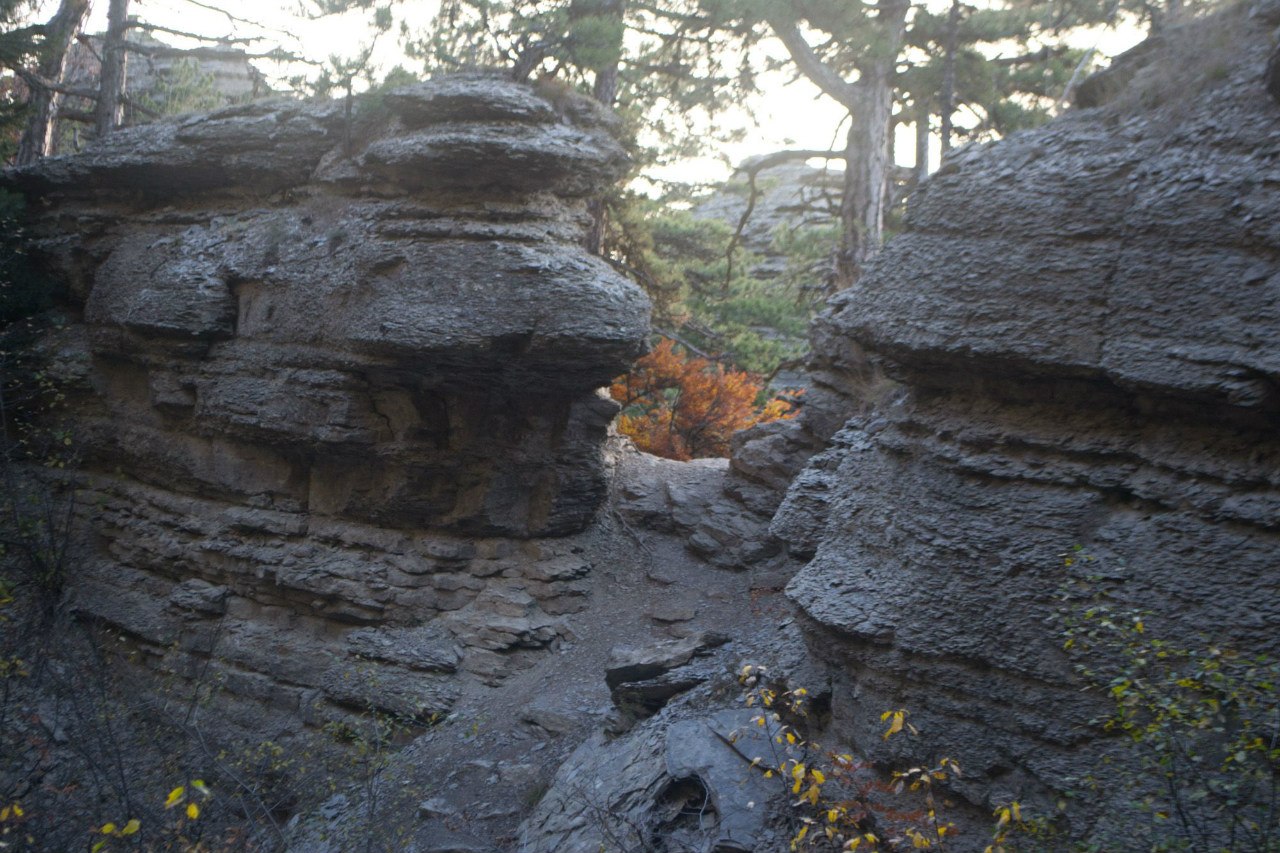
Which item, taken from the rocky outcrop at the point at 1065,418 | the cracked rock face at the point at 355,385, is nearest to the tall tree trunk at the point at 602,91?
the cracked rock face at the point at 355,385

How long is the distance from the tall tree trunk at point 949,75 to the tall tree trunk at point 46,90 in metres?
11.3

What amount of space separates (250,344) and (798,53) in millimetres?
7853

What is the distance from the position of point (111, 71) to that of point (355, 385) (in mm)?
7699

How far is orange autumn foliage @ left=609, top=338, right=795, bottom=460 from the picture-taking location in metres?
15.1

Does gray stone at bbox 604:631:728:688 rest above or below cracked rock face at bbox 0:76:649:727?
below

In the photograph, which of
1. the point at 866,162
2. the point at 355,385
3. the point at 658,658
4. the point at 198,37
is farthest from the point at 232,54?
the point at 658,658

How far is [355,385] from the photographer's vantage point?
10336mm

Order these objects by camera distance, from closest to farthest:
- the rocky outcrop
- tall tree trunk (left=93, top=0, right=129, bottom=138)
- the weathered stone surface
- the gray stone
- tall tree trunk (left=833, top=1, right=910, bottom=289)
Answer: the rocky outcrop < the weathered stone surface < the gray stone < tall tree trunk (left=833, top=1, right=910, bottom=289) < tall tree trunk (left=93, top=0, right=129, bottom=138)

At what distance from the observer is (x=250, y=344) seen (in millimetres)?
11039

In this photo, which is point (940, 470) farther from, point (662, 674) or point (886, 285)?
point (662, 674)

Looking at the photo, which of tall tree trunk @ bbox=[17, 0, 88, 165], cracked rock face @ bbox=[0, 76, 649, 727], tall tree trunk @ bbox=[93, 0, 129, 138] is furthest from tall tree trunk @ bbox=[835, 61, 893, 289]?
tall tree trunk @ bbox=[17, 0, 88, 165]

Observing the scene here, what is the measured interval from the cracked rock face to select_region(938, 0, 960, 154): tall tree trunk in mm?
3993

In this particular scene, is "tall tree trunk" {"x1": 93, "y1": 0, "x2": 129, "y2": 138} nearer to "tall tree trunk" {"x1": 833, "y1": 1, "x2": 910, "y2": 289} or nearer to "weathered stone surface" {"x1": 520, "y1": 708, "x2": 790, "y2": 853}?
"tall tree trunk" {"x1": 833, "y1": 1, "x2": 910, "y2": 289}

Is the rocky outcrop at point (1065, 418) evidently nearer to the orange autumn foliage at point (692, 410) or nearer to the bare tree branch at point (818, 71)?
the bare tree branch at point (818, 71)
